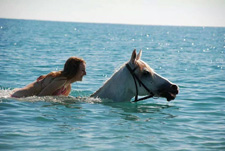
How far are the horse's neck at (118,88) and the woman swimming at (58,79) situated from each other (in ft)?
2.44

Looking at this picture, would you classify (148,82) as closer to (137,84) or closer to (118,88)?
(137,84)

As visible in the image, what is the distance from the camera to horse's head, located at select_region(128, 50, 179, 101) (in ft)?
26.2

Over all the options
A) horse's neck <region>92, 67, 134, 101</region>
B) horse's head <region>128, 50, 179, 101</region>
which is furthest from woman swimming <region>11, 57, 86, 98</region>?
horse's head <region>128, 50, 179, 101</region>

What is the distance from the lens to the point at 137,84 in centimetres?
816

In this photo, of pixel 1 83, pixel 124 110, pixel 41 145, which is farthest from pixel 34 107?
pixel 1 83

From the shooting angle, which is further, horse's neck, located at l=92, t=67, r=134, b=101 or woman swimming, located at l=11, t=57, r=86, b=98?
woman swimming, located at l=11, t=57, r=86, b=98

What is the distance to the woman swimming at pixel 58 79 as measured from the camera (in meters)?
8.66

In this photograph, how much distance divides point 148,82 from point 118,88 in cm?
67

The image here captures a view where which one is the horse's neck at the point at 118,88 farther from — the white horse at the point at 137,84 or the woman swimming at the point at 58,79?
the woman swimming at the point at 58,79

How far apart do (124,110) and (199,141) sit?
7.43ft

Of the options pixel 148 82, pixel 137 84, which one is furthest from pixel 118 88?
pixel 148 82

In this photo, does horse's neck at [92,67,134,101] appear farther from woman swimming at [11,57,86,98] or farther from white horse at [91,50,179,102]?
woman swimming at [11,57,86,98]

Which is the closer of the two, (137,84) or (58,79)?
(137,84)

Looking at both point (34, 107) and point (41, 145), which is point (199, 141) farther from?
point (34, 107)
